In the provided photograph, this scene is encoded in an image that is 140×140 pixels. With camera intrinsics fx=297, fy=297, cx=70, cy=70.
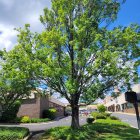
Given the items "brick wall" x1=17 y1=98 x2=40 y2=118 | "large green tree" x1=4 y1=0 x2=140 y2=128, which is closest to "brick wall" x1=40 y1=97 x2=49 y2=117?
"brick wall" x1=17 y1=98 x2=40 y2=118

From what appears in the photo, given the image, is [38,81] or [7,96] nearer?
[38,81]

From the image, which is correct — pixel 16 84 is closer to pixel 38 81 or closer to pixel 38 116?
pixel 38 81

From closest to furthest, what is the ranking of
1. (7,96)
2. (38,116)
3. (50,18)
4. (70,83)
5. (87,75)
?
(70,83) → (87,75) → (50,18) → (7,96) → (38,116)

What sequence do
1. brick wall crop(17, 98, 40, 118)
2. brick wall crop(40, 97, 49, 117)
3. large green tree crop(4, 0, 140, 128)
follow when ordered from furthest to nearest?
brick wall crop(40, 97, 49, 117), brick wall crop(17, 98, 40, 118), large green tree crop(4, 0, 140, 128)

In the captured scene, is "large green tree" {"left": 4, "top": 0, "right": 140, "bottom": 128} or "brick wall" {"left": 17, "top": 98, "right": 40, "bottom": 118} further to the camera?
"brick wall" {"left": 17, "top": 98, "right": 40, "bottom": 118}

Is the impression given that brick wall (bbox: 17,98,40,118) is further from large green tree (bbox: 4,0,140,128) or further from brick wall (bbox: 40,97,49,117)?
large green tree (bbox: 4,0,140,128)

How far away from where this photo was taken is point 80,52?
21750 millimetres

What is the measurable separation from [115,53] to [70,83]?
3.88 metres

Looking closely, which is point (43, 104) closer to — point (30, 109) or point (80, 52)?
point (30, 109)

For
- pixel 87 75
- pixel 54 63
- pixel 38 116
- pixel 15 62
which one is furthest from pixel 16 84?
pixel 38 116

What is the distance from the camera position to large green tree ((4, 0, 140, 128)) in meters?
21.5

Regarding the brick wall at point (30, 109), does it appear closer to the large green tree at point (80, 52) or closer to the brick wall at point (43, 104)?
the brick wall at point (43, 104)

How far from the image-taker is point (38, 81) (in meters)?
23.4

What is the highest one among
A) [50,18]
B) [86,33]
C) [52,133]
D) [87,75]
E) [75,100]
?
[50,18]
